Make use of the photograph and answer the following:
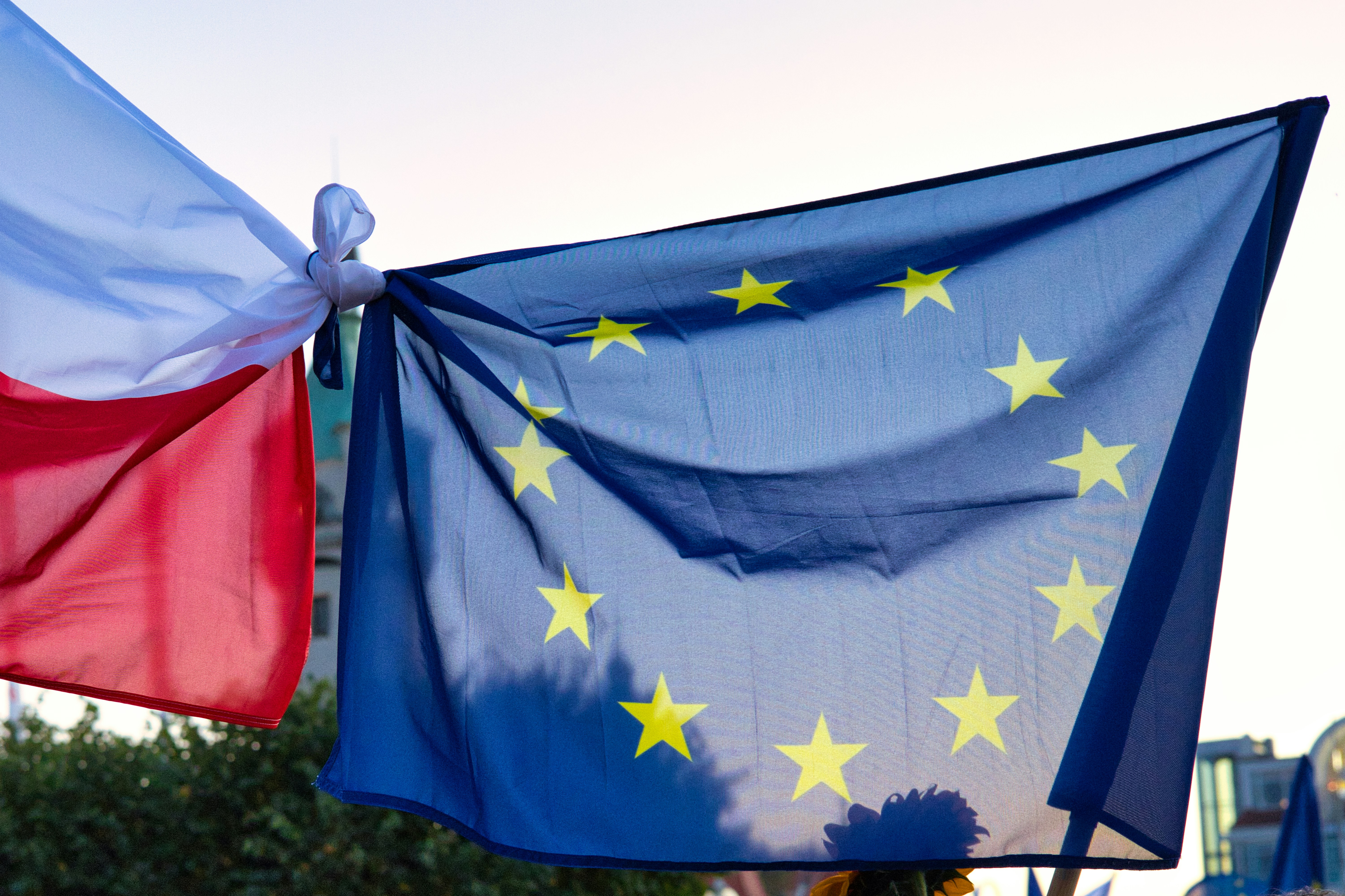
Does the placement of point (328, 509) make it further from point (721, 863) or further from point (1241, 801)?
point (1241, 801)

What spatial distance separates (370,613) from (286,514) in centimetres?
57

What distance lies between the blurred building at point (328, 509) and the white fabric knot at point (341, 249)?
30153mm

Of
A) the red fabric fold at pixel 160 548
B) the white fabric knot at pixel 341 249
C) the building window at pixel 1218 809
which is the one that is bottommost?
the building window at pixel 1218 809

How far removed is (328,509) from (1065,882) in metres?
32.5

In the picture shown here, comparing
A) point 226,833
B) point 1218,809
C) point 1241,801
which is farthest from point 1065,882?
point 1241,801

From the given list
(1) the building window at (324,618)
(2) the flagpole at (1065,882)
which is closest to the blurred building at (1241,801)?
(1) the building window at (324,618)

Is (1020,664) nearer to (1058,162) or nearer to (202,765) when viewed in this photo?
(1058,162)

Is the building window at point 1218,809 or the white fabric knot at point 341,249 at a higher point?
the white fabric knot at point 341,249

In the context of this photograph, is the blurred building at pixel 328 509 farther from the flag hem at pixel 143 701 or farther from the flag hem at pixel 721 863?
the flag hem at pixel 721 863

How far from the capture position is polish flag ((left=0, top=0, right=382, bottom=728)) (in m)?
3.42

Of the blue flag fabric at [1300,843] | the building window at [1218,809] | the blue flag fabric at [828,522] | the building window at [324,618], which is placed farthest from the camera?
the building window at [1218,809]

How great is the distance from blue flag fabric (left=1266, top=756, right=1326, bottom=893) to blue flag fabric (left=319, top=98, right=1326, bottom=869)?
26.7 feet

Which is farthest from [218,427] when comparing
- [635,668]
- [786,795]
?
[786,795]

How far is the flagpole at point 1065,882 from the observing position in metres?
2.68
